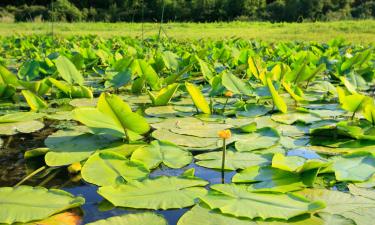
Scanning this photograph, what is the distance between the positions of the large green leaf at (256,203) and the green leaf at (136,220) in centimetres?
8

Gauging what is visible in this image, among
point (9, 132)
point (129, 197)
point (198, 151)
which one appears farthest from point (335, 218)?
point (9, 132)

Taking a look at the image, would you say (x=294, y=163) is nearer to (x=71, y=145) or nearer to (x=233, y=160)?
(x=233, y=160)

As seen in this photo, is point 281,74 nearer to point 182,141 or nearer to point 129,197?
point 182,141

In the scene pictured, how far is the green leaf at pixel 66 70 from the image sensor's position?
5.86ft

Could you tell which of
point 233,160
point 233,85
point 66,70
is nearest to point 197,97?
point 233,85

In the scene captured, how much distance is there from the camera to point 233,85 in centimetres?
153

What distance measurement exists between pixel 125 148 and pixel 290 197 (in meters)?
0.45

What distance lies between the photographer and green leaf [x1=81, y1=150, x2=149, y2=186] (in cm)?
82

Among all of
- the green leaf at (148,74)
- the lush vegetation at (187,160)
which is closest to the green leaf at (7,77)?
the lush vegetation at (187,160)

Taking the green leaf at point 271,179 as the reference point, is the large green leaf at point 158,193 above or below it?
below

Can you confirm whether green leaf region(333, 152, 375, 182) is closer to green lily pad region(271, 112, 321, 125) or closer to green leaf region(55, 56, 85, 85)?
green lily pad region(271, 112, 321, 125)

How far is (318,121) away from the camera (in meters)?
1.30

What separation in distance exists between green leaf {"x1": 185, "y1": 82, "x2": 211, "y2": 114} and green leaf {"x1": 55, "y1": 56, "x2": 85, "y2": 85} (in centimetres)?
72

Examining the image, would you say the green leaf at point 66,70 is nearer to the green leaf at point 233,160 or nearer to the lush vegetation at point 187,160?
the lush vegetation at point 187,160
